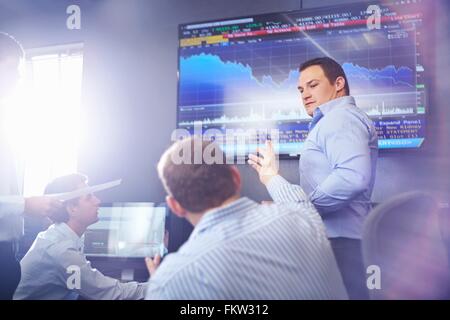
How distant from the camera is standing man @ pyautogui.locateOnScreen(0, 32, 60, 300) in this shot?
56.9 inches

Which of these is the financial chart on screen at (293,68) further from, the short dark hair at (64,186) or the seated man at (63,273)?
the seated man at (63,273)

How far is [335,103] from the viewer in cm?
165

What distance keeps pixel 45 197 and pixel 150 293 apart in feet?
2.69

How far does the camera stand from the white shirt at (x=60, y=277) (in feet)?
4.59

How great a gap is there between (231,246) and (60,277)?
2.93 ft

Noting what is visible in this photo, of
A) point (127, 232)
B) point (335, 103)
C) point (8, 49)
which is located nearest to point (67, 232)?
point (127, 232)

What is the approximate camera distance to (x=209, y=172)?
919 mm

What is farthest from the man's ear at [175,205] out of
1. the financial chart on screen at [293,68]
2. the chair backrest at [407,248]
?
the financial chart on screen at [293,68]

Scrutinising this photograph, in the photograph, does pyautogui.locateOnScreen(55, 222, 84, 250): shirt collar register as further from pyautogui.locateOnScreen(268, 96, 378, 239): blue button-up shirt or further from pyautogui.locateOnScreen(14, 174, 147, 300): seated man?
pyautogui.locateOnScreen(268, 96, 378, 239): blue button-up shirt

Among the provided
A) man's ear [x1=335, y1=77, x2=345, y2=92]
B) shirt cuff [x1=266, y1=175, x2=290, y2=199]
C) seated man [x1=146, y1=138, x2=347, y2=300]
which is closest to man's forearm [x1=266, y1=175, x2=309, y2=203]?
shirt cuff [x1=266, y1=175, x2=290, y2=199]

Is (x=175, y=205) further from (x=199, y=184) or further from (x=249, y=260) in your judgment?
(x=249, y=260)
